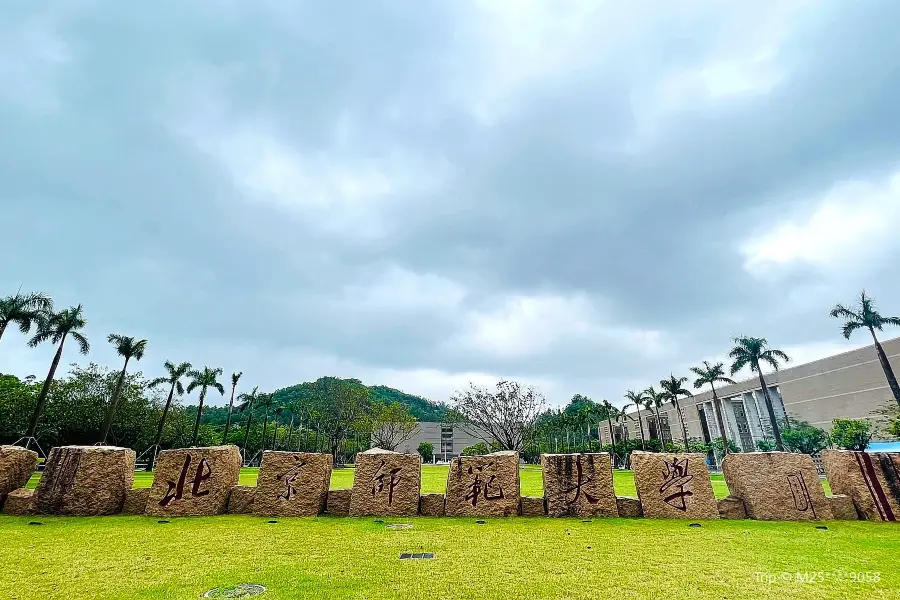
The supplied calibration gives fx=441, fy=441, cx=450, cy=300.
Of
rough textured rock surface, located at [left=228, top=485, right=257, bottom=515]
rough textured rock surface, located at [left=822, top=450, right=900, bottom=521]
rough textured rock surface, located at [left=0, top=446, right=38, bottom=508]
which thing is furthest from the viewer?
rough textured rock surface, located at [left=228, top=485, right=257, bottom=515]

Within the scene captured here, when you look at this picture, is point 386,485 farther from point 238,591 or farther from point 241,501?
point 238,591

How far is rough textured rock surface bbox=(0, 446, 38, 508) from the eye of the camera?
886 centimetres

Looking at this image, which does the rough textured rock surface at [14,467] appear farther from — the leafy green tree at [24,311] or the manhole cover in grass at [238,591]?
the leafy green tree at [24,311]

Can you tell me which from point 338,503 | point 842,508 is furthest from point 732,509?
point 338,503

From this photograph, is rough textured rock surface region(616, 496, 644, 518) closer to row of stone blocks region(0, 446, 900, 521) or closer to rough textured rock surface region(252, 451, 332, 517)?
row of stone blocks region(0, 446, 900, 521)

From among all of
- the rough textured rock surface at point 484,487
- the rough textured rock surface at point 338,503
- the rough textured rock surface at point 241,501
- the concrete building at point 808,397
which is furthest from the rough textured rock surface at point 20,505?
the concrete building at point 808,397

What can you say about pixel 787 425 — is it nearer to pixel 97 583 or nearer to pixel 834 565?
pixel 834 565

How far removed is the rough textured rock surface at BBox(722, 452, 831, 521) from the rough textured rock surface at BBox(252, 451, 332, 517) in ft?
28.8

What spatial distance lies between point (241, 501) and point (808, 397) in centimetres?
4842

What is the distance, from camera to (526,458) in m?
64.8

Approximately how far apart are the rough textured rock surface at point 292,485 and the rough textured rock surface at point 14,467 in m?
4.61

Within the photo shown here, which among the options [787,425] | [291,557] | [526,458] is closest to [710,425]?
[787,425]

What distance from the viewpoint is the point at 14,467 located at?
356 inches

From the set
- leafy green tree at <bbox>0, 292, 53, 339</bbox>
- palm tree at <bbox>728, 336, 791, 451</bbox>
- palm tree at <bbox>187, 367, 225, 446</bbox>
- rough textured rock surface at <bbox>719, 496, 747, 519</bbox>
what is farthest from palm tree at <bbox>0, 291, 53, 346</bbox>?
palm tree at <bbox>728, 336, 791, 451</bbox>
